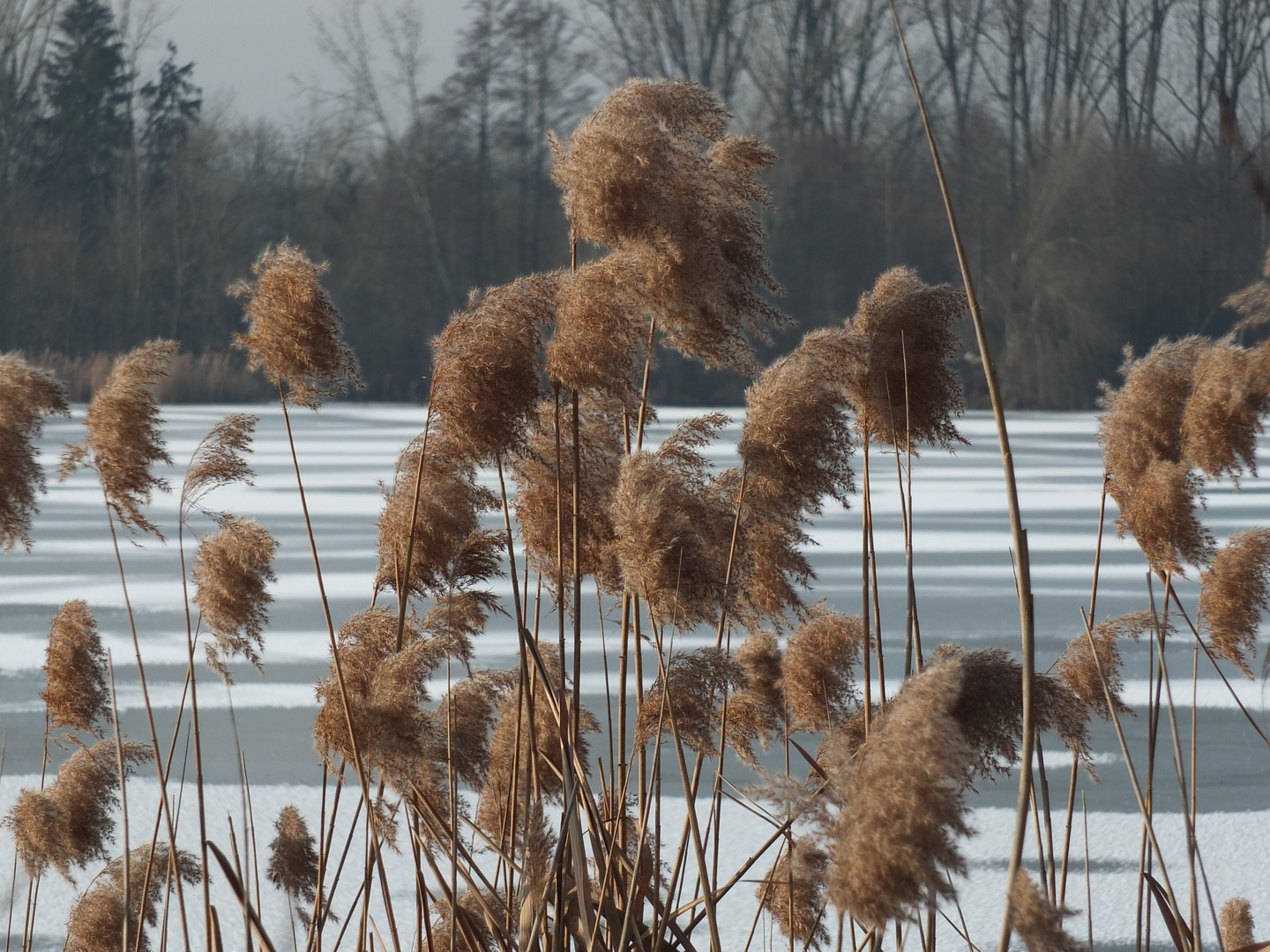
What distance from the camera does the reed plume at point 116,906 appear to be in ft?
5.62

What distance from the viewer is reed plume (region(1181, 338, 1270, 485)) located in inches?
58.9

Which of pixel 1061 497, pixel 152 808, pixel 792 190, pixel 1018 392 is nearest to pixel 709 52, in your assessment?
pixel 792 190

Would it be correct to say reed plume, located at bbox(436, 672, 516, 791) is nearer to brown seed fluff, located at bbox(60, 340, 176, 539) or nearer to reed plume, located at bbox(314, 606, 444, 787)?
reed plume, located at bbox(314, 606, 444, 787)

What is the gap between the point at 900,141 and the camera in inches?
1171

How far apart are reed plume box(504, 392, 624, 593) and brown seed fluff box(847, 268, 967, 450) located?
35 centimetres

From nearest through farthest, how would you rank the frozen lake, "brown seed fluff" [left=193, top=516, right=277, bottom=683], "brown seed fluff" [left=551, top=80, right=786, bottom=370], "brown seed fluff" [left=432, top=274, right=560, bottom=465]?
"brown seed fluff" [left=551, top=80, right=786, bottom=370], "brown seed fluff" [left=432, top=274, right=560, bottom=465], "brown seed fluff" [left=193, top=516, right=277, bottom=683], the frozen lake

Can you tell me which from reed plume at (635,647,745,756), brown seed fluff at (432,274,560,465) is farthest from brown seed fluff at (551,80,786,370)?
reed plume at (635,647,745,756)

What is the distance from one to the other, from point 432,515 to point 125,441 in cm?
39

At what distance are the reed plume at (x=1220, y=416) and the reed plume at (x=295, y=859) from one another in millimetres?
1361

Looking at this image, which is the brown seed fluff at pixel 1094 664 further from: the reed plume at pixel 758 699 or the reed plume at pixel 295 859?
the reed plume at pixel 295 859

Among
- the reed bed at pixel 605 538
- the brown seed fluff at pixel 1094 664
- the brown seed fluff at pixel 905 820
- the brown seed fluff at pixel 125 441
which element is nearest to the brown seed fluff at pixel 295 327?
the reed bed at pixel 605 538

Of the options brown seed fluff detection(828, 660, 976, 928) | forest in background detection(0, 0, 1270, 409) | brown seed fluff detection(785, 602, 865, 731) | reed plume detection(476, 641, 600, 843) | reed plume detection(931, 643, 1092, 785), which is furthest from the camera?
forest in background detection(0, 0, 1270, 409)

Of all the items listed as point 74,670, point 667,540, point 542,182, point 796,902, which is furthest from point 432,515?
point 542,182

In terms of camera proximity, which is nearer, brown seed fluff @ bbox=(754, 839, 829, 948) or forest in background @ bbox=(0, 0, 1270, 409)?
brown seed fluff @ bbox=(754, 839, 829, 948)
